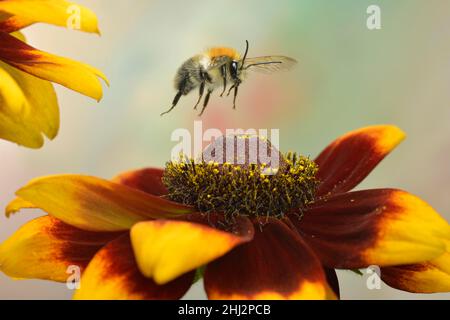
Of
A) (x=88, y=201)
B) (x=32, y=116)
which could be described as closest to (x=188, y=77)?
(x=32, y=116)

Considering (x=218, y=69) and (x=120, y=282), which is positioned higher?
(x=218, y=69)

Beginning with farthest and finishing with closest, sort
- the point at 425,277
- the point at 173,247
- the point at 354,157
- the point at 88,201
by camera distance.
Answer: the point at 354,157 → the point at 425,277 → the point at 88,201 → the point at 173,247

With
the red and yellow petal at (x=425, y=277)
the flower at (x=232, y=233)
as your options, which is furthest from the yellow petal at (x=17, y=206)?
the red and yellow petal at (x=425, y=277)

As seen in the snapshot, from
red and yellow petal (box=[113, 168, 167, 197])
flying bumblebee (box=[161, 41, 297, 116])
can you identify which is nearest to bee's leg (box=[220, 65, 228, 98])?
flying bumblebee (box=[161, 41, 297, 116])

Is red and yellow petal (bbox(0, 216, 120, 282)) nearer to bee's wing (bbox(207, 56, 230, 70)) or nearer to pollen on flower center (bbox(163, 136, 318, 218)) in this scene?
pollen on flower center (bbox(163, 136, 318, 218))

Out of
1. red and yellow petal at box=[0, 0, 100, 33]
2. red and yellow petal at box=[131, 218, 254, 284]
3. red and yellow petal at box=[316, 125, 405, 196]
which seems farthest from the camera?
red and yellow petal at box=[316, 125, 405, 196]

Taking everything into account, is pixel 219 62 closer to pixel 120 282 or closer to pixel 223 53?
pixel 223 53

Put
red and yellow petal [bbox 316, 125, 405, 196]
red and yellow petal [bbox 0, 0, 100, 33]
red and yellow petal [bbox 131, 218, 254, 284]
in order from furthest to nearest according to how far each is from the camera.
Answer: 1. red and yellow petal [bbox 316, 125, 405, 196]
2. red and yellow petal [bbox 0, 0, 100, 33]
3. red and yellow petal [bbox 131, 218, 254, 284]

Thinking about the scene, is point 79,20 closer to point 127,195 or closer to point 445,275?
point 127,195
